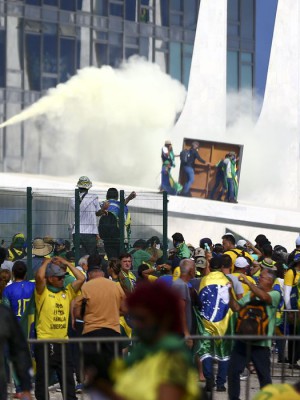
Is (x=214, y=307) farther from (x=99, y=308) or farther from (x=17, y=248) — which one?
(x=17, y=248)

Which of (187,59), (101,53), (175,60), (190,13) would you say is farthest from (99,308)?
(190,13)

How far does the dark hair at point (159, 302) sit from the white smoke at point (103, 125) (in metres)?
39.0

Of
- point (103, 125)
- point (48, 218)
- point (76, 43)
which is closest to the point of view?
point (48, 218)

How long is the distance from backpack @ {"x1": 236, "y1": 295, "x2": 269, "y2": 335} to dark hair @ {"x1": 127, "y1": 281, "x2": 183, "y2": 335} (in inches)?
268

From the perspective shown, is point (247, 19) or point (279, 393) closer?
point (279, 393)

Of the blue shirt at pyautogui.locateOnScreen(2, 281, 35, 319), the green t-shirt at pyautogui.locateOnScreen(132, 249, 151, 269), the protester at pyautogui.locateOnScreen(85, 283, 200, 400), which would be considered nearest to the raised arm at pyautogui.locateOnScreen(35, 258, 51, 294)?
the blue shirt at pyautogui.locateOnScreen(2, 281, 35, 319)

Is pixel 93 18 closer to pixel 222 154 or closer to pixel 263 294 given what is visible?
pixel 222 154

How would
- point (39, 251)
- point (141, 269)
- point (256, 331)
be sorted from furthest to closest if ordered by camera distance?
point (39, 251), point (141, 269), point (256, 331)

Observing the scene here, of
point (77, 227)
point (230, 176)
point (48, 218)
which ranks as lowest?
point (77, 227)

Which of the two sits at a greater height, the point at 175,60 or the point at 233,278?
the point at 175,60

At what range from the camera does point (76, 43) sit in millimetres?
46719

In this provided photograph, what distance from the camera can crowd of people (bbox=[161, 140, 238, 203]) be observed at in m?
34.4

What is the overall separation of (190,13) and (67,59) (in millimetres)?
5609

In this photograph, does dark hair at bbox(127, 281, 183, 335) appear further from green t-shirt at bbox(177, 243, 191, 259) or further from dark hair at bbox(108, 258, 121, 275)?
green t-shirt at bbox(177, 243, 191, 259)
